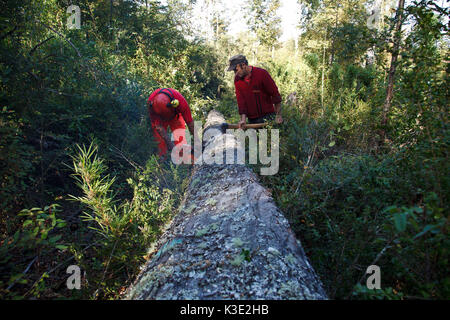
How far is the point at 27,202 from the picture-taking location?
2.44 meters

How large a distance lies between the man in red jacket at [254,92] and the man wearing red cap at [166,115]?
1.12 metres

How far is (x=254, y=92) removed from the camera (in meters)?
4.32

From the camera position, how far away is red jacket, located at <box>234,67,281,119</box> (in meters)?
4.20

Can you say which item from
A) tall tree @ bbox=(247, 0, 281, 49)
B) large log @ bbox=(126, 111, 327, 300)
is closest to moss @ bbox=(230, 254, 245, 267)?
large log @ bbox=(126, 111, 327, 300)

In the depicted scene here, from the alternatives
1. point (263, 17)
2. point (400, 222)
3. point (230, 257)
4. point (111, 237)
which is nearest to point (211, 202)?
point (230, 257)

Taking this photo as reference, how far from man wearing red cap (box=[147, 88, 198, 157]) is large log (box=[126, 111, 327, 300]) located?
236cm

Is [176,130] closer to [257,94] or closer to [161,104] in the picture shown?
[161,104]

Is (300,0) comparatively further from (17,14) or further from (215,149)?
(17,14)

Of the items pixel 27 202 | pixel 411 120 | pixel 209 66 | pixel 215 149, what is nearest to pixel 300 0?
pixel 209 66

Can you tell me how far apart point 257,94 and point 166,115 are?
5.86 feet

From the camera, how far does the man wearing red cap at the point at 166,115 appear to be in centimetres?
424

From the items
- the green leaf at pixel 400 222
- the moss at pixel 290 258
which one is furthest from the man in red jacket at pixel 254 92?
the green leaf at pixel 400 222

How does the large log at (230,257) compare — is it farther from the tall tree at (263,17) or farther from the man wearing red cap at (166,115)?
the tall tree at (263,17)

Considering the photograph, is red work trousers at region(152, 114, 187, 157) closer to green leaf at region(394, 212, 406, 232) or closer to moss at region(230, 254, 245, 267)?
moss at region(230, 254, 245, 267)
